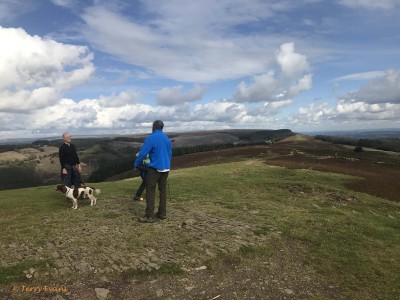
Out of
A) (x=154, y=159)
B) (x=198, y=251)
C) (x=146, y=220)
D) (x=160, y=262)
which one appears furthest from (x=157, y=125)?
(x=160, y=262)

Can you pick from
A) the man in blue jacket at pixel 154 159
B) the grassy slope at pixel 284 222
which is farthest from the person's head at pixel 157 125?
the grassy slope at pixel 284 222

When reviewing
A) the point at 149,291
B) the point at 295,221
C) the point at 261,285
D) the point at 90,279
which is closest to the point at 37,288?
the point at 90,279

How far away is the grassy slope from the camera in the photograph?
1018 centimetres

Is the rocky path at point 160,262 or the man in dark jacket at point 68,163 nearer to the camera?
the rocky path at point 160,262

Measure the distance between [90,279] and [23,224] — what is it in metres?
5.92

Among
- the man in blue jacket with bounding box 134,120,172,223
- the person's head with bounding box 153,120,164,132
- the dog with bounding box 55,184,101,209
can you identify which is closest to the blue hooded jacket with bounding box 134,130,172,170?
the man in blue jacket with bounding box 134,120,172,223

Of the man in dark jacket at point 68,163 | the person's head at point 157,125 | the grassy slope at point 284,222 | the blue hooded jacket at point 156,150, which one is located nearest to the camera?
the grassy slope at point 284,222

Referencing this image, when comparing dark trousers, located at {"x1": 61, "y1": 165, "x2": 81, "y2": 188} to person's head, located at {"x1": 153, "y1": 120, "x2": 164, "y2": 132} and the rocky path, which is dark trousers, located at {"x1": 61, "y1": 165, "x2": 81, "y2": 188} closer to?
the rocky path

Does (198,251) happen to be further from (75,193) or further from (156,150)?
(75,193)

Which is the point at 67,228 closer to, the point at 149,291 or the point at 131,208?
the point at 131,208

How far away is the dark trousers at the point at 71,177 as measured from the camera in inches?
731

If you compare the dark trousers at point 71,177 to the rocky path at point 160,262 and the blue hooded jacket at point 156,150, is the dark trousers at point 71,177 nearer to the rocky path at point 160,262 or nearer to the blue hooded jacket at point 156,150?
the rocky path at point 160,262

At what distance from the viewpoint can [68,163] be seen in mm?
18438

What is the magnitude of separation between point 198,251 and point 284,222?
560 cm
